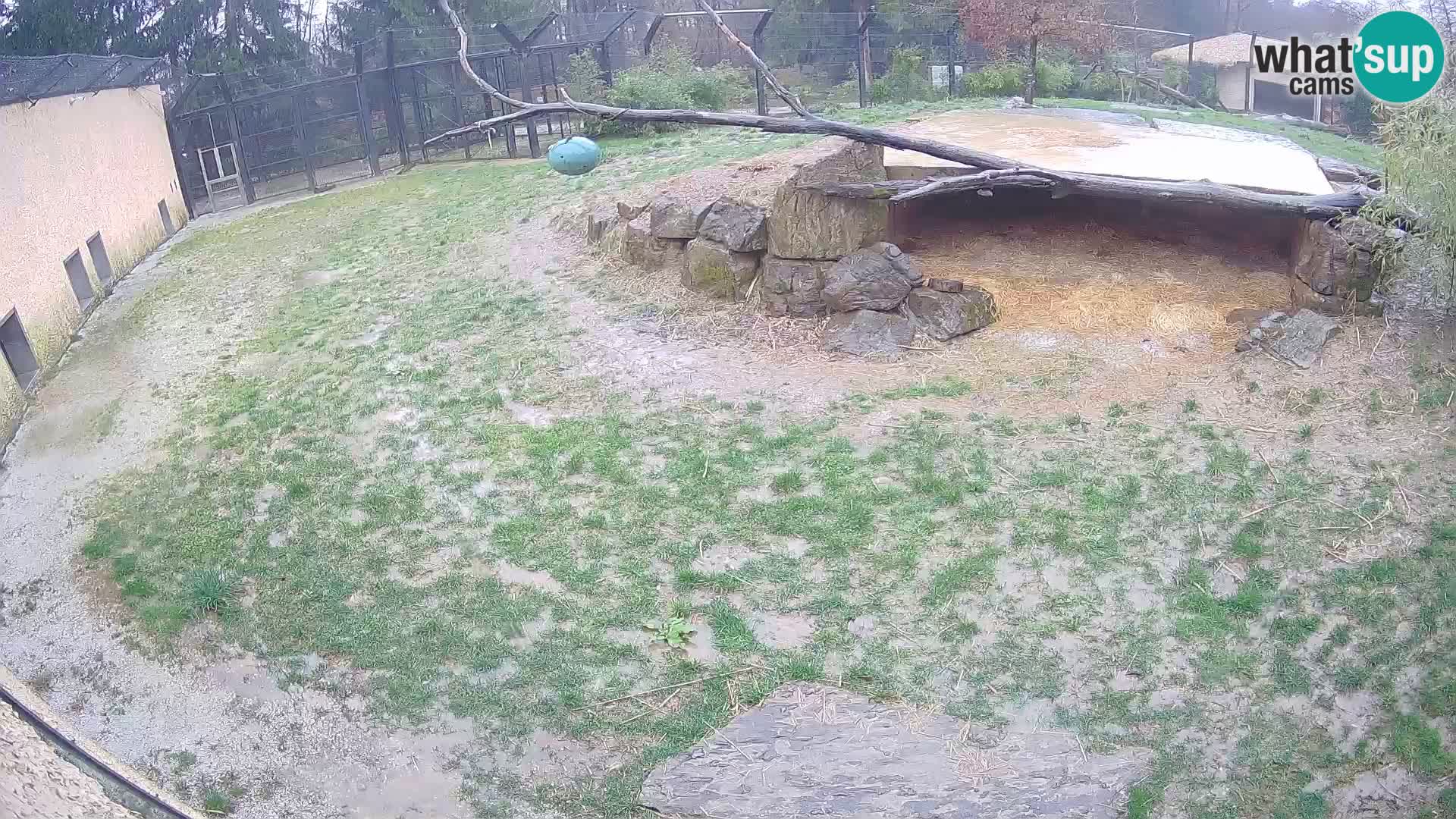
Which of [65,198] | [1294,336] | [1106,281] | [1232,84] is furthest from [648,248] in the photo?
[1232,84]

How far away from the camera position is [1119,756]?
4.61 metres

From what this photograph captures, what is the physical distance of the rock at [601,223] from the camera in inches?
418

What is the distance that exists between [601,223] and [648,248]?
1201 mm

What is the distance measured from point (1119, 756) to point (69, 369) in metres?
9.32

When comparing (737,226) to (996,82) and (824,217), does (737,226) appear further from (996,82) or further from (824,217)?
(996,82)

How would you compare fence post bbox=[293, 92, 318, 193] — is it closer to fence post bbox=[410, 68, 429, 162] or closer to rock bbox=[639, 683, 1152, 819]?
fence post bbox=[410, 68, 429, 162]

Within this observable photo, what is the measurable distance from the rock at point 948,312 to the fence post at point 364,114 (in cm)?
1277

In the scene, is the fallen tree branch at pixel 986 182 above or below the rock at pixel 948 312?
above

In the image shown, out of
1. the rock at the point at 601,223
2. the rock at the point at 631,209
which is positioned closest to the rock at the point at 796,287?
the rock at the point at 631,209

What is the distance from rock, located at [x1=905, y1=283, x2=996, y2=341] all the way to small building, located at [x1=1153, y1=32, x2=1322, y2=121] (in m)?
22.8

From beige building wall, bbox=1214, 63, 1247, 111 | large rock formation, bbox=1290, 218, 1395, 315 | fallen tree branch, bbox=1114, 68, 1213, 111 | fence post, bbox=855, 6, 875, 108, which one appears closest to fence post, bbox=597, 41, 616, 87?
fence post, bbox=855, 6, 875, 108

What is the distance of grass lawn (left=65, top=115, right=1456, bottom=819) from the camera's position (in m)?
4.85

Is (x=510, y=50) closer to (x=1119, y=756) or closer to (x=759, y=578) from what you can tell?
(x=759, y=578)

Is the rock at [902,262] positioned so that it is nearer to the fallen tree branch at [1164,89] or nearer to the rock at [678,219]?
the rock at [678,219]
